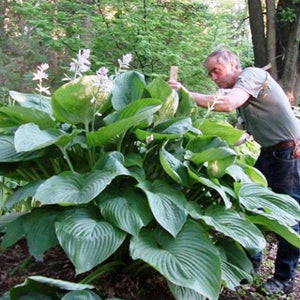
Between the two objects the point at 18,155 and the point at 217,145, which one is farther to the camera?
the point at 217,145

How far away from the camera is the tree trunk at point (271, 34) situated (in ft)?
20.5

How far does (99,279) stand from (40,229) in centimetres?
43

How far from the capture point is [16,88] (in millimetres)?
8789

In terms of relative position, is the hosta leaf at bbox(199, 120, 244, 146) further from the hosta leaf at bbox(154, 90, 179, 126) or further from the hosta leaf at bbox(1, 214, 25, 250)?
the hosta leaf at bbox(1, 214, 25, 250)

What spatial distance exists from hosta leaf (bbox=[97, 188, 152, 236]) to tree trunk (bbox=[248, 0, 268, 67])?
4.95 metres

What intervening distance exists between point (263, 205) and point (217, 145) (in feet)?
1.30

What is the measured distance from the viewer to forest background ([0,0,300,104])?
18.6 ft

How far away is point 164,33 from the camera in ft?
19.2

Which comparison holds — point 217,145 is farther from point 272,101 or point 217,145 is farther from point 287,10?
point 287,10

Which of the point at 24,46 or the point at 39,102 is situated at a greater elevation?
the point at 39,102

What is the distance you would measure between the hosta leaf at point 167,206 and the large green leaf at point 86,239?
18 centimetres

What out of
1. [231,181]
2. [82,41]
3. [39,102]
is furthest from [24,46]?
[231,181]

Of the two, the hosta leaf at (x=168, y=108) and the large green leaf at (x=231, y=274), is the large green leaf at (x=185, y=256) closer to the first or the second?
the large green leaf at (x=231, y=274)

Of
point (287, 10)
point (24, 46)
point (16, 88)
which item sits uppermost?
point (287, 10)
